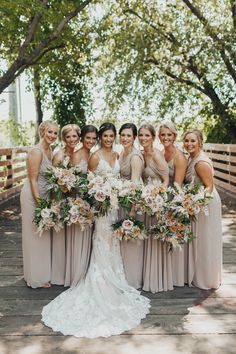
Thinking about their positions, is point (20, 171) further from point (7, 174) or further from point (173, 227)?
point (173, 227)

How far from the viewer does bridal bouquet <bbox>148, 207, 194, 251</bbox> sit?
15.5ft

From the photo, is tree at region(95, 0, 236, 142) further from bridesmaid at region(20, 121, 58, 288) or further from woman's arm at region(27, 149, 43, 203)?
woman's arm at region(27, 149, 43, 203)

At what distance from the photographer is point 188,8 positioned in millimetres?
12758

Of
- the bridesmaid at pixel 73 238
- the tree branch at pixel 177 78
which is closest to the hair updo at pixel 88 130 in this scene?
the bridesmaid at pixel 73 238

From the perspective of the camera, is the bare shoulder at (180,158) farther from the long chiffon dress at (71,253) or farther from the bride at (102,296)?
the long chiffon dress at (71,253)

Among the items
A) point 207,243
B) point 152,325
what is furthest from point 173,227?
point 152,325

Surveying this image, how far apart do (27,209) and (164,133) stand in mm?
1789

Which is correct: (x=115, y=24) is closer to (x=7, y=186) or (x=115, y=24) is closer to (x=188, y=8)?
(x=188, y=8)

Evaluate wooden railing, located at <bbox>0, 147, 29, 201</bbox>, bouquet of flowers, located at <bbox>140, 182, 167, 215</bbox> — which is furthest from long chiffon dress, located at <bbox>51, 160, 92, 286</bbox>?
wooden railing, located at <bbox>0, 147, 29, 201</bbox>

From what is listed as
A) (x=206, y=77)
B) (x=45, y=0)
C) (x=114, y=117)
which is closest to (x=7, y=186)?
(x=114, y=117)

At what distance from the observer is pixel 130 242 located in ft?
16.7

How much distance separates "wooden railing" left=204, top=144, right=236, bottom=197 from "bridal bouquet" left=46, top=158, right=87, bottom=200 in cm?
740

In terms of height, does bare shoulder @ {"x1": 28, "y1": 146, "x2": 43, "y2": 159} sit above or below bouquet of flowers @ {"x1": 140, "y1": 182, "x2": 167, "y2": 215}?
above

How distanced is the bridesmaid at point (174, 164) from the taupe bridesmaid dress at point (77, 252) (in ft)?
3.12
